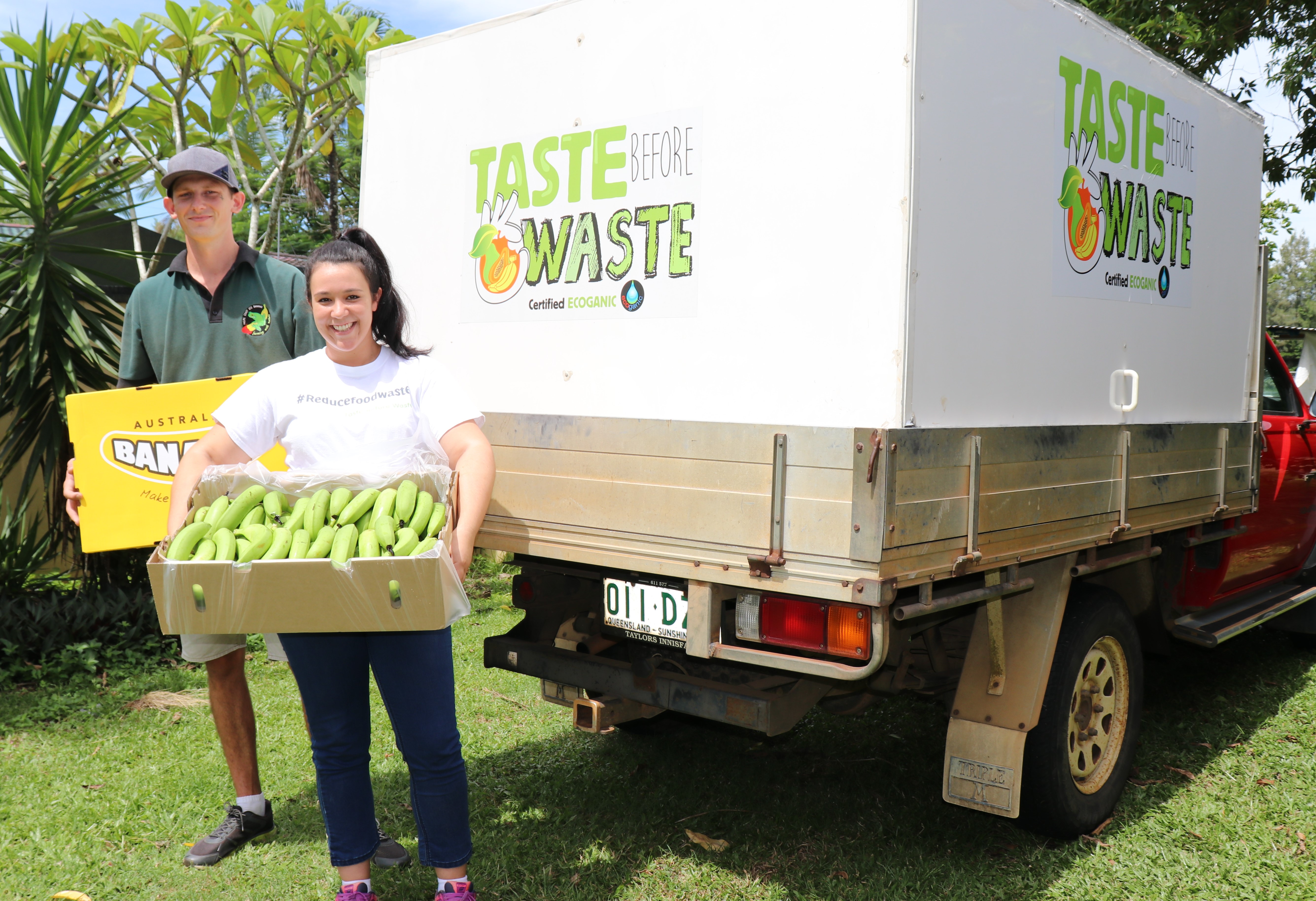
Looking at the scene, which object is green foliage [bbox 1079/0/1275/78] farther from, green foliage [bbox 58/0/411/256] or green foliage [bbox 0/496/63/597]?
green foliage [bbox 0/496/63/597]

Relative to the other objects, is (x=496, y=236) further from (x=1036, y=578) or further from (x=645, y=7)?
(x=1036, y=578)

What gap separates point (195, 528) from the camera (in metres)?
2.70

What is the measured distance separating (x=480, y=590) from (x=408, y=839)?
442 cm

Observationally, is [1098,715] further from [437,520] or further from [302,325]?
[302,325]

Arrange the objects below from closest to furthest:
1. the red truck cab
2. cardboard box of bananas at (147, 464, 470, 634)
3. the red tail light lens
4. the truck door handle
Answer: cardboard box of bananas at (147, 464, 470, 634)
the red tail light lens
the truck door handle
the red truck cab

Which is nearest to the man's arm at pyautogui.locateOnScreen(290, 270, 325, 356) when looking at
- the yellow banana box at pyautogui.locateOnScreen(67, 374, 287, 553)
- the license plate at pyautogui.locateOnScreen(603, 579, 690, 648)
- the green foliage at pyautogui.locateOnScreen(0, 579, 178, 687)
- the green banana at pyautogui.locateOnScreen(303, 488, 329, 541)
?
the yellow banana box at pyautogui.locateOnScreen(67, 374, 287, 553)

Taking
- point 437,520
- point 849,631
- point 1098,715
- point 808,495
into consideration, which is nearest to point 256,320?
point 437,520

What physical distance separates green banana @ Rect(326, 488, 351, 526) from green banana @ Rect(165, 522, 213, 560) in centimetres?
30

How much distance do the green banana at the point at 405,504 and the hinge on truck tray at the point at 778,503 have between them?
3.15 ft

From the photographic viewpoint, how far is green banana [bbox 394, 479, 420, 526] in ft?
9.05

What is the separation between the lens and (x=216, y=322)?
3.70 m

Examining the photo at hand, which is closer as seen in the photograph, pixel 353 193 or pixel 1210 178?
pixel 1210 178

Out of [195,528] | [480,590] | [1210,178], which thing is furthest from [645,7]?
[480,590]

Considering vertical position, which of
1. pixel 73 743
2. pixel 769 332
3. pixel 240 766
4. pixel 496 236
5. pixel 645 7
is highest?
pixel 645 7
